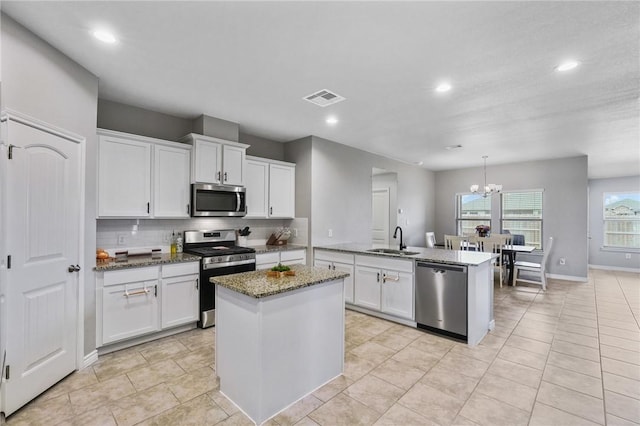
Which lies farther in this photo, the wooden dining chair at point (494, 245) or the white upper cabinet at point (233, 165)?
the wooden dining chair at point (494, 245)

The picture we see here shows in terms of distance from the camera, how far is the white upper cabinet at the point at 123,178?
3.11 metres

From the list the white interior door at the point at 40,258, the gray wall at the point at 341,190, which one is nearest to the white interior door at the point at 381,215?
the gray wall at the point at 341,190

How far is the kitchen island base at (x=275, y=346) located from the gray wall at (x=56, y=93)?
1398 millimetres

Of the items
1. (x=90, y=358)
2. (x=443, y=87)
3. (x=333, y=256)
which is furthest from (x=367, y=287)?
(x=90, y=358)

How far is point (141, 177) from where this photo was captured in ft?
11.1

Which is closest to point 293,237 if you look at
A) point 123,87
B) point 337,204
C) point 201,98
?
point 337,204

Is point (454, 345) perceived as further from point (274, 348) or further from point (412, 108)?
point (412, 108)

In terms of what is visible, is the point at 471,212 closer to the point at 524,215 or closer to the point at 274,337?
the point at 524,215

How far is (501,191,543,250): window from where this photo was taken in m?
6.98

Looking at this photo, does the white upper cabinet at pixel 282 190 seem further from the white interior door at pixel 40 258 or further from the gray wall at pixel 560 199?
the gray wall at pixel 560 199

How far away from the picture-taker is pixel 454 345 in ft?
10.5

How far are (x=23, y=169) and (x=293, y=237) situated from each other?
3.43 m

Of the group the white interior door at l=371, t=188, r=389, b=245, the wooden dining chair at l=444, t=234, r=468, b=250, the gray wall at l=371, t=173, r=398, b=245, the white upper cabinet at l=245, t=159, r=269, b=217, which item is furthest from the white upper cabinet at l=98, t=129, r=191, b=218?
the wooden dining chair at l=444, t=234, r=468, b=250

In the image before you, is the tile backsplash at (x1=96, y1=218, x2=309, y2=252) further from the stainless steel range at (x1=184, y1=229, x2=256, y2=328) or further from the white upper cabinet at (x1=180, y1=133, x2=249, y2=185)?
the white upper cabinet at (x1=180, y1=133, x2=249, y2=185)
